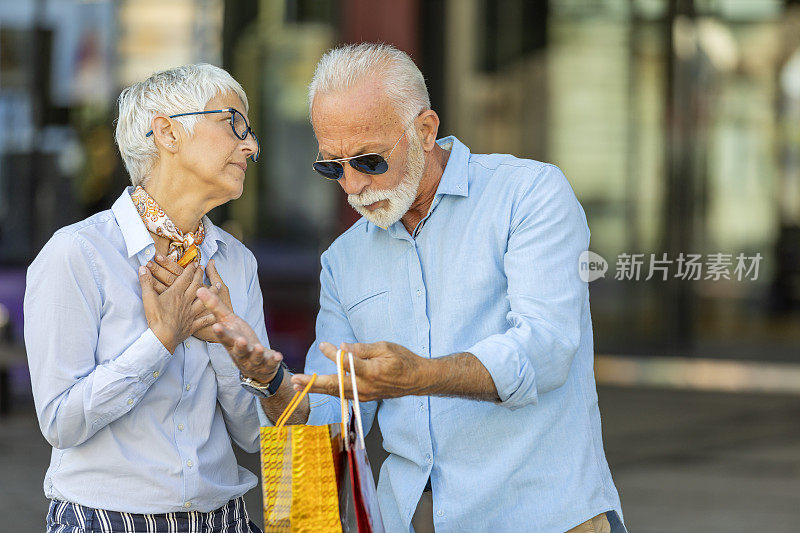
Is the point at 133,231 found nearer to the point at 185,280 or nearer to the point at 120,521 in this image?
the point at 185,280

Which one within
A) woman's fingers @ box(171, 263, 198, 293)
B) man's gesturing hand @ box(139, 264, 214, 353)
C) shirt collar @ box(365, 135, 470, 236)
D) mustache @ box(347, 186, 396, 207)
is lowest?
man's gesturing hand @ box(139, 264, 214, 353)

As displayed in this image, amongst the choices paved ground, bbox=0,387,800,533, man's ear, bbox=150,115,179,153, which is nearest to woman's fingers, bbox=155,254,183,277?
man's ear, bbox=150,115,179,153

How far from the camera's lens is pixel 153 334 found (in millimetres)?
2090

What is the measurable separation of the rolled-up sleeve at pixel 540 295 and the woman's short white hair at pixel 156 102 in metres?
0.74

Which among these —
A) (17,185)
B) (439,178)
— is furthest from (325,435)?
(17,185)

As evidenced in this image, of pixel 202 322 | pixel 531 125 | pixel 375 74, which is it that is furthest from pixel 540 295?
pixel 531 125

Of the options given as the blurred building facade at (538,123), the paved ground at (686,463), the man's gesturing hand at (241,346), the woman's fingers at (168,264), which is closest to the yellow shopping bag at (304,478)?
the man's gesturing hand at (241,346)

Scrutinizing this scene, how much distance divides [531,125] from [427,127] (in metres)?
8.39

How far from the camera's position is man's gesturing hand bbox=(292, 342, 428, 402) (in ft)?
5.91

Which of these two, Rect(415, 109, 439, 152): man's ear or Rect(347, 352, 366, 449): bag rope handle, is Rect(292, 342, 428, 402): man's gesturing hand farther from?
Rect(415, 109, 439, 152): man's ear

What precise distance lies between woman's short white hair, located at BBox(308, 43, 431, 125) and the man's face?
0.07ft

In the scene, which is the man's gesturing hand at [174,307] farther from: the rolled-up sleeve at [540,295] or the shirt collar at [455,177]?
the rolled-up sleeve at [540,295]

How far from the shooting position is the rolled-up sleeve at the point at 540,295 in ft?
6.39

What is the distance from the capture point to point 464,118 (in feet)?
31.6
